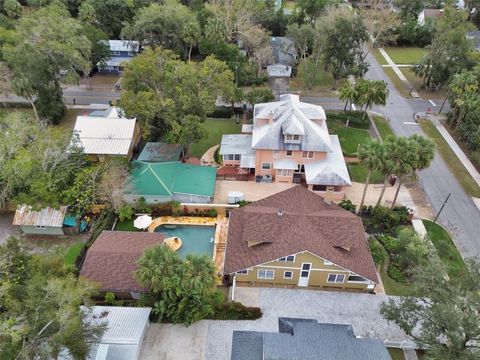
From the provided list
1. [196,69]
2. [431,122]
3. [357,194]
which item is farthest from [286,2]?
[357,194]

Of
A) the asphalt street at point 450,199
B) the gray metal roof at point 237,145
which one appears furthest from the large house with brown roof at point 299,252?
the gray metal roof at point 237,145

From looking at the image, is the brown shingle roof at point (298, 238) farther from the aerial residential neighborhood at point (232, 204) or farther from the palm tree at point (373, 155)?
the palm tree at point (373, 155)

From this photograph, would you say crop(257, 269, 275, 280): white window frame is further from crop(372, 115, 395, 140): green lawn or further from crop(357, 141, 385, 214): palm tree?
crop(372, 115, 395, 140): green lawn

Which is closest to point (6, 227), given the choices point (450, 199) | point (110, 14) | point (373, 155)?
point (373, 155)

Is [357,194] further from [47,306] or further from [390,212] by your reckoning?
[47,306]

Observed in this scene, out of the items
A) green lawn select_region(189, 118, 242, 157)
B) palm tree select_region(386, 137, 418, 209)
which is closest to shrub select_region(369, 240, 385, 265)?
palm tree select_region(386, 137, 418, 209)

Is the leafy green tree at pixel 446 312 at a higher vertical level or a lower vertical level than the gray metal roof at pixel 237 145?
higher
